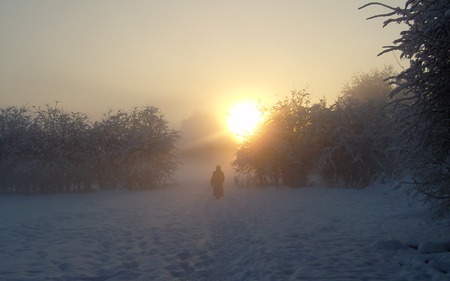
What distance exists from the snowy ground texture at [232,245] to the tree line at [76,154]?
672 inches

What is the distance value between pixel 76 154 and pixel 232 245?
83.8ft

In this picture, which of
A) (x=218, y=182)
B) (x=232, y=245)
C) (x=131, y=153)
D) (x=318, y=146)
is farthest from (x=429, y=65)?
(x=131, y=153)

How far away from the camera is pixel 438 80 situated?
7.00m

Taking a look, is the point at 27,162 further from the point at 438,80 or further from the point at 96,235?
the point at 438,80

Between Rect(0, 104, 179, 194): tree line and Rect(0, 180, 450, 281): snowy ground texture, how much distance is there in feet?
56.0

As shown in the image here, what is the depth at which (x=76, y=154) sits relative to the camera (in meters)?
33.0

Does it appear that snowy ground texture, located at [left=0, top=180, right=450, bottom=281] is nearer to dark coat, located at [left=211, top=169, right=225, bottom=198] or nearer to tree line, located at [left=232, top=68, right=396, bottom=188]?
dark coat, located at [left=211, top=169, right=225, bottom=198]

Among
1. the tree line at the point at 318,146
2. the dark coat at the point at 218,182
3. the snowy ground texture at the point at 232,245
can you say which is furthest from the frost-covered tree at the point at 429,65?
the tree line at the point at 318,146

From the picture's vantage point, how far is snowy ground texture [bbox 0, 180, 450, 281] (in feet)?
25.7

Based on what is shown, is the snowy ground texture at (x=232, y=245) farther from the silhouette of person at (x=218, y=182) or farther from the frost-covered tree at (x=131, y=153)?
the frost-covered tree at (x=131, y=153)

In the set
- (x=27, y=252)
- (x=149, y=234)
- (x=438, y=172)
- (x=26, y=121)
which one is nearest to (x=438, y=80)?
(x=438, y=172)

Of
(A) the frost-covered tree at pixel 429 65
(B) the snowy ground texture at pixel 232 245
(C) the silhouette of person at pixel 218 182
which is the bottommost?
(B) the snowy ground texture at pixel 232 245

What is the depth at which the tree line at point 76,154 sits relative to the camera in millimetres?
32406

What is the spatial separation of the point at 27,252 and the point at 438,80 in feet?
33.1
